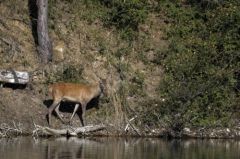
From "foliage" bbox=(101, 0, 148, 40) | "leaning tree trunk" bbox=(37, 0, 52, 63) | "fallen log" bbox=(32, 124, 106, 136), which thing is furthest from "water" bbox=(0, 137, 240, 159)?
"foliage" bbox=(101, 0, 148, 40)

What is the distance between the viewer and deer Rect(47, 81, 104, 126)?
30234 mm

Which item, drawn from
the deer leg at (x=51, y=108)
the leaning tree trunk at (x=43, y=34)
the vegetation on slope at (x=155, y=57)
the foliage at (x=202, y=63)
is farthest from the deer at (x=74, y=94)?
the foliage at (x=202, y=63)

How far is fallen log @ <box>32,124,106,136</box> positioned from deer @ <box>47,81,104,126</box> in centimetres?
69

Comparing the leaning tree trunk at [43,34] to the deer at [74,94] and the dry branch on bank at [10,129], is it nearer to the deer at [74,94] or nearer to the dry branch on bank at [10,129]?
the deer at [74,94]

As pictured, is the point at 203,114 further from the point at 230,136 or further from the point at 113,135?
the point at 113,135

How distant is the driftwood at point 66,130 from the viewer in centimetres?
2895

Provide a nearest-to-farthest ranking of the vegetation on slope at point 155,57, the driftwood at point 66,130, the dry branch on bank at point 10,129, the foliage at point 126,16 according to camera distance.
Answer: the dry branch on bank at point 10,129 < the driftwood at point 66,130 < the vegetation on slope at point 155,57 < the foliage at point 126,16

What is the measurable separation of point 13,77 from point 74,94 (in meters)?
2.25

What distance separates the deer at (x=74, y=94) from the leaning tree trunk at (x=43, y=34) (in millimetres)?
2475

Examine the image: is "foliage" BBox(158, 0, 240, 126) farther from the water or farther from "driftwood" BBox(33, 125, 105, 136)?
"driftwood" BBox(33, 125, 105, 136)

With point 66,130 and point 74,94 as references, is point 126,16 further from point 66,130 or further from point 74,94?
point 66,130

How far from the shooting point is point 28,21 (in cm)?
3453

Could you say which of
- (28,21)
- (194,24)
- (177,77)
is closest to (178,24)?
(194,24)

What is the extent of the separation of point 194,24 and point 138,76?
4300 millimetres
